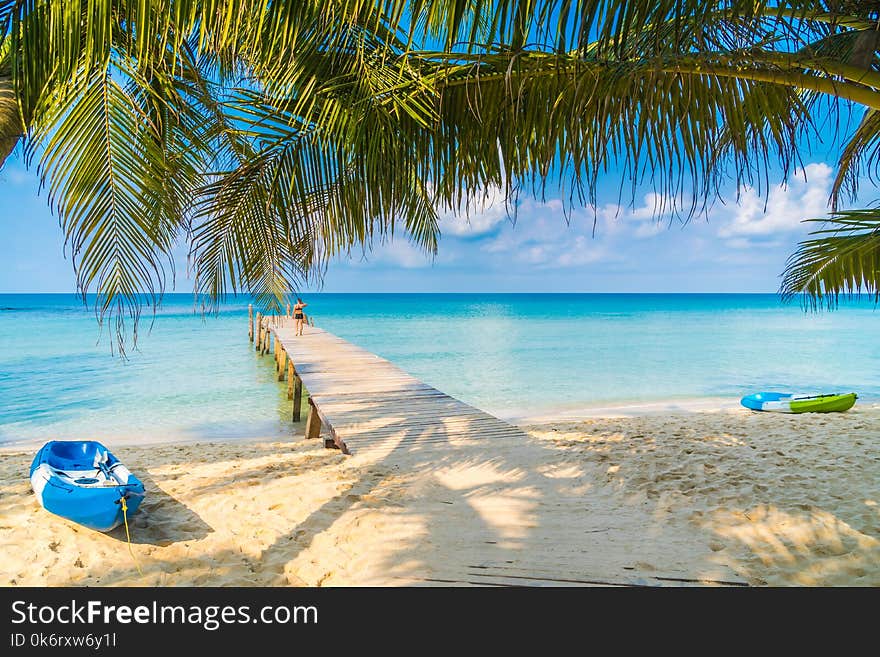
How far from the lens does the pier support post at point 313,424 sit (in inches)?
340

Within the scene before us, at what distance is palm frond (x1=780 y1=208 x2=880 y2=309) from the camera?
3871 mm

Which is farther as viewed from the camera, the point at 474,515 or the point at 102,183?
the point at 474,515

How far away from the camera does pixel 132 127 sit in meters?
2.06

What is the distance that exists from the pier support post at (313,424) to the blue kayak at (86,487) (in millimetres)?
3656

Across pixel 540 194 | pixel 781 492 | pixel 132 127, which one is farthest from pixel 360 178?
pixel 781 492

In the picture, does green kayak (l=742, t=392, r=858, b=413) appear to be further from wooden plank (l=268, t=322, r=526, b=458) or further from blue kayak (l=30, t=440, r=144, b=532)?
blue kayak (l=30, t=440, r=144, b=532)

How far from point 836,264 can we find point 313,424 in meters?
7.08

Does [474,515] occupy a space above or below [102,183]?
below

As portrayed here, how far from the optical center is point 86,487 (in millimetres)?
4203

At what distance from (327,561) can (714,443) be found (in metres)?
5.34

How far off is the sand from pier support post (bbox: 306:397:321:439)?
7.41 ft

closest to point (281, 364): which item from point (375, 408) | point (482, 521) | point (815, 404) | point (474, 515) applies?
point (375, 408)

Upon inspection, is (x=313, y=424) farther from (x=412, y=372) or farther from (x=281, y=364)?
(x=412, y=372)
